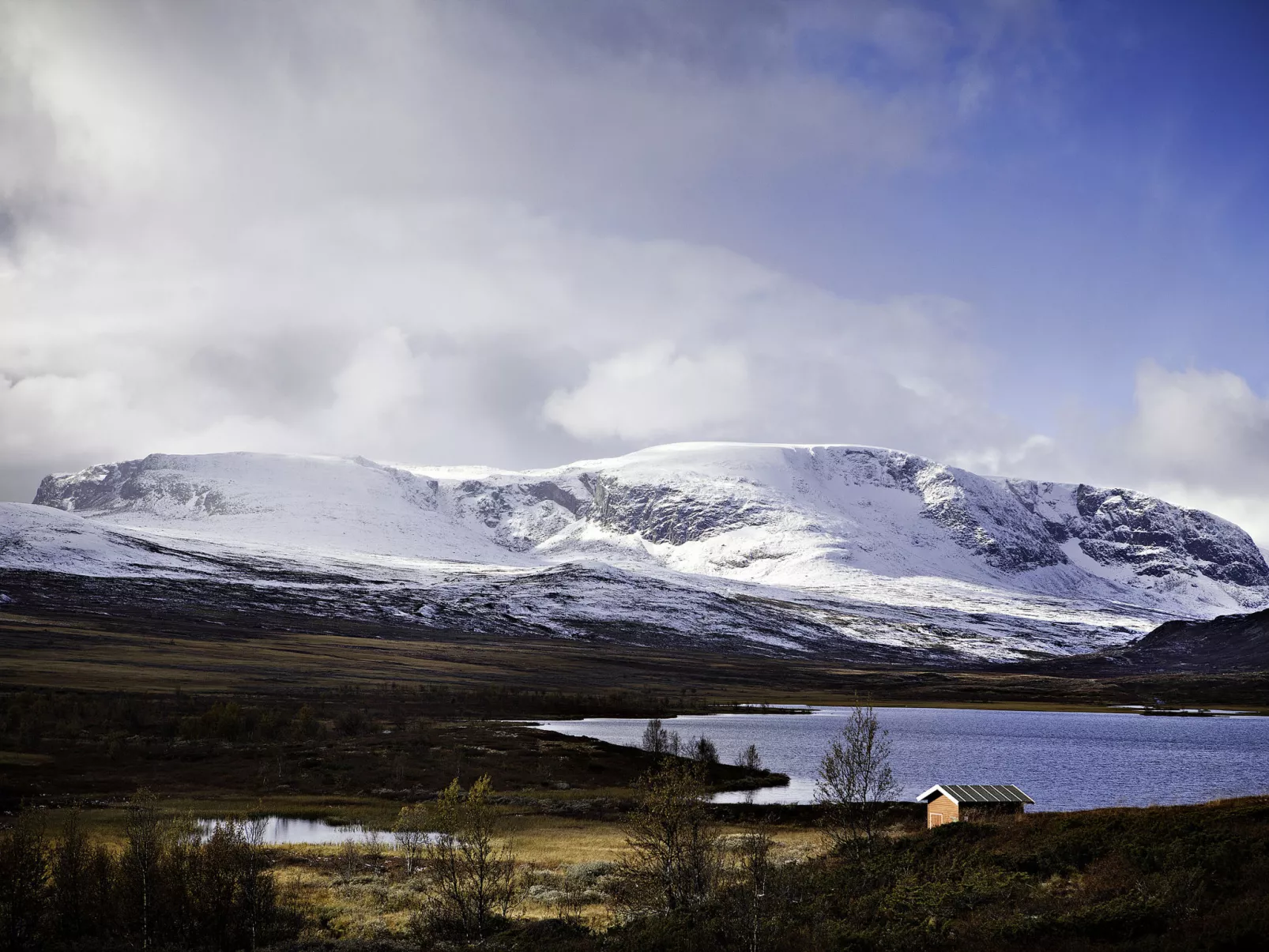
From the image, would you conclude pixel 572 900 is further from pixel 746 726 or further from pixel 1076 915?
pixel 746 726

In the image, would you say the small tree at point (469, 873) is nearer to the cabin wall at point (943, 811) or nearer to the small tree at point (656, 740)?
the cabin wall at point (943, 811)

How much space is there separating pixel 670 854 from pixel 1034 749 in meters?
72.3

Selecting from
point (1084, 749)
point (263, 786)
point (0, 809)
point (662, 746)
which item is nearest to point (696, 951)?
point (0, 809)

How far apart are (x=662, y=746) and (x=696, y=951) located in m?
68.1

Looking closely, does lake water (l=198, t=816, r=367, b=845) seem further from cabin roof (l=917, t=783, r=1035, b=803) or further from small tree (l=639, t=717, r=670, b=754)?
small tree (l=639, t=717, r=670, b=754)

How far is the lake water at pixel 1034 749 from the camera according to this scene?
68.1 metres

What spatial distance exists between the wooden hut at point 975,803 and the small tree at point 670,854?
14963mm

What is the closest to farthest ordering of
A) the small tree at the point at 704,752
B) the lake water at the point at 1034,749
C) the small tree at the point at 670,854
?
1. the small tree at the point at 670,854
2. the lake water at the point at 1034,749
3. the small tree at the point at 704,752

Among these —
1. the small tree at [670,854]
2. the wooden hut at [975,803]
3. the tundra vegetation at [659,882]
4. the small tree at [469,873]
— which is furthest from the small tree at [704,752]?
the small tree at [469,873]

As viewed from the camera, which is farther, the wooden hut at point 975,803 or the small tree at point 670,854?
the wooden hut at point 975,803

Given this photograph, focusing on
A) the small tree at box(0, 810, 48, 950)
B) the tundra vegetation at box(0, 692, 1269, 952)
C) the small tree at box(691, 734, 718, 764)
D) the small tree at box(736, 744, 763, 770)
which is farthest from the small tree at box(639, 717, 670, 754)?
the small tree at box(0, 810, 48, 950)

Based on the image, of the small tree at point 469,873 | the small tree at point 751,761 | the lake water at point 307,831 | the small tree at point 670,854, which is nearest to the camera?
the small tree at point 469,873

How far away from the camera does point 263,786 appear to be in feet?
222

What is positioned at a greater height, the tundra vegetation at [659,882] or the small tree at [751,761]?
the tundra vegetation at [659,882]
